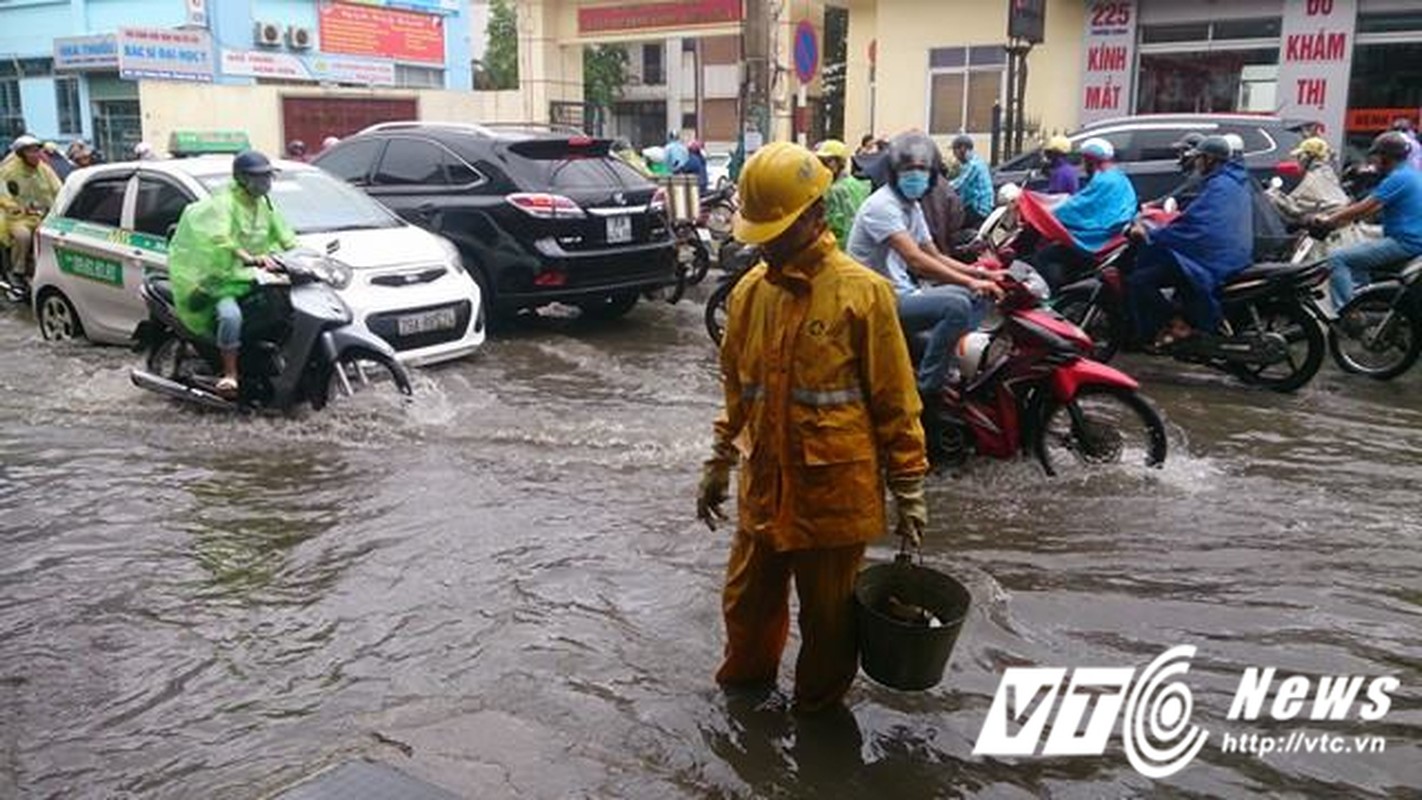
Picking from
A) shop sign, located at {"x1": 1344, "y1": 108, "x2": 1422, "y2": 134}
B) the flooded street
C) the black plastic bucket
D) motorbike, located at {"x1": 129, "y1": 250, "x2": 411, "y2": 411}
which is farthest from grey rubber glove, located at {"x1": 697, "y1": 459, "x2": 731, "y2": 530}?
shop sign, located at {"x1": 1344, "y1": 108, "x2": 1422, "y2": 134}

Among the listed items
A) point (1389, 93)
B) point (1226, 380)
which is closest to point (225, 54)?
point (1389, 93)

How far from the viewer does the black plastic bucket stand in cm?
327

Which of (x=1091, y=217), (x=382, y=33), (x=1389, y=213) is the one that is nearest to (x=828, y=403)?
(x=1091, y=217)

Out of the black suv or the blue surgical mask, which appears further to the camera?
the black suv

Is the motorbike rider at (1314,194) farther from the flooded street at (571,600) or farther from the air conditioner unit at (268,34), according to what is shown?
the air conditioner unit at (268,34)

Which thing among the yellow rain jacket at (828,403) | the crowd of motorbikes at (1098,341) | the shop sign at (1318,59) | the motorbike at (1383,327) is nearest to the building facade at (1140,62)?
the shop sign at (1318,59)

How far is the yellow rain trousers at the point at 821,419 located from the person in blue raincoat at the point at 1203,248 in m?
5.27

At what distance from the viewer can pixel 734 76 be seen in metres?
50.8

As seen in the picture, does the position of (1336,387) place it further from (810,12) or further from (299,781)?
(810,12)

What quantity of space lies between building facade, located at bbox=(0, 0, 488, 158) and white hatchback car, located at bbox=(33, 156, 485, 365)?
21.2 metres

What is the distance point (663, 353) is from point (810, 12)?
611 inches

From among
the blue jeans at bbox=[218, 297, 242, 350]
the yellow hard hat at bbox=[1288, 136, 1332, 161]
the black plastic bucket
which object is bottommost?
the black plastic bucket

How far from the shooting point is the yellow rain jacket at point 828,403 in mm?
3250

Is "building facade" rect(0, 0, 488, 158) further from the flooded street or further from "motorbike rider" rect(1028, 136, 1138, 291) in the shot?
"motorbike rider" rect(1028, 136, 1138, 291)
